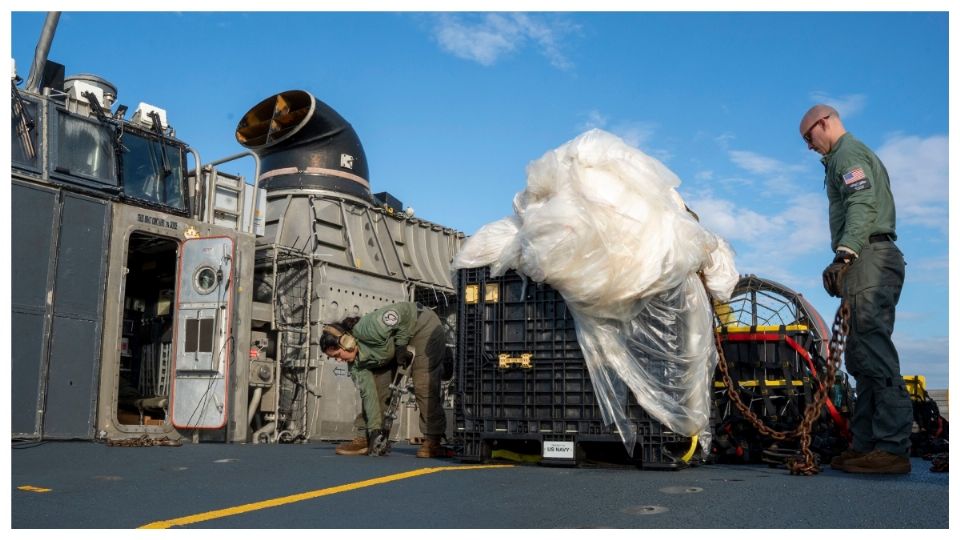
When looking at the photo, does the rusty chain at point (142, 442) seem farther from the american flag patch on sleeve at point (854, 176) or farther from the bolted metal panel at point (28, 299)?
the american flag patch on sleeve at point (854, 176)

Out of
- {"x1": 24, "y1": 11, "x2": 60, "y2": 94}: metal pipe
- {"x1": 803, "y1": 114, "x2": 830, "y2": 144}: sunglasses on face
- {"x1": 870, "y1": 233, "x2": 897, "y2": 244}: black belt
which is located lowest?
{"x1": 870, "y1": 233, "x2": 897, "y2": 244}: black belt

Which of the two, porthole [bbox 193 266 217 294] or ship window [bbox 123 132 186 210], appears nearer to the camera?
ship window [bbox 123 132 186 210]

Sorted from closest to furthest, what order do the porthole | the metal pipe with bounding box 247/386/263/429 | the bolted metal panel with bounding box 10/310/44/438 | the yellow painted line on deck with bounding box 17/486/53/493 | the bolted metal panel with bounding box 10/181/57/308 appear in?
the yellow painted line on deck with bounding box 17/486/53/493
the bolted metal panel with bounding box 10/310/44/438
the bolted metal panel with bounding box 10/181/57/308
the porthole
the metal pipe with bounding box 247/386/263/429

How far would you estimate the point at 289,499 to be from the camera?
4.20 meters

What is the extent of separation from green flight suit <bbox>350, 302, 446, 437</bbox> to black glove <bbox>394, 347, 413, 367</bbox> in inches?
2.1

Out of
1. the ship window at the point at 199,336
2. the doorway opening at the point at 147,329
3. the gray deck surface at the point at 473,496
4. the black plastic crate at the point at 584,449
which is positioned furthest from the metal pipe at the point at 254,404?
the black plastic crate at the point at 584,449

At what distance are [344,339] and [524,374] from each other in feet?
6.40

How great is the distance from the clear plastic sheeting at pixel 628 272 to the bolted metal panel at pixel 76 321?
473cm

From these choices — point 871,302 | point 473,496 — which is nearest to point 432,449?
point 473,496

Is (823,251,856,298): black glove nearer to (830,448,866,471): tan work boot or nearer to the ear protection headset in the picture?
(830,448,866,471): tan work boot

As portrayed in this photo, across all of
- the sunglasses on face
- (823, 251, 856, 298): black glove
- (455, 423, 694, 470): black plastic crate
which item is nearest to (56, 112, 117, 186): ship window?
(455, 423, 694, 470): black plastic crate

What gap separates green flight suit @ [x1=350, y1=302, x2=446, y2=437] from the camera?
695cm

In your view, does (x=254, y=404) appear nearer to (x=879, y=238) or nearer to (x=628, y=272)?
(x=628, y=272)

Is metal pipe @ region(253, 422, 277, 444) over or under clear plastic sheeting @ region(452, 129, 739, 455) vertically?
under
